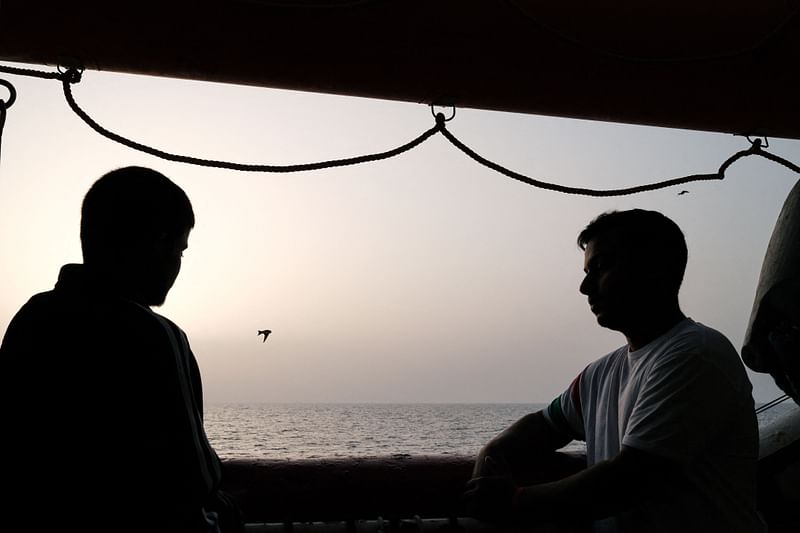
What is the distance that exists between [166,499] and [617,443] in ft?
4.20

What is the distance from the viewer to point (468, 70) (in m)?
2.20

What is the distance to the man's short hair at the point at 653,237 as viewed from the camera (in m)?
2.06

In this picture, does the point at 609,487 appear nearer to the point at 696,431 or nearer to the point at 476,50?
the point at 696,431

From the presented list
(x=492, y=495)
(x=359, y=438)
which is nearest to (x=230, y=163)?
(x=492, y=495)

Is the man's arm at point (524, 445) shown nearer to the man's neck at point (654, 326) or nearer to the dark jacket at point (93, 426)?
the man's neck at point (654, 326)

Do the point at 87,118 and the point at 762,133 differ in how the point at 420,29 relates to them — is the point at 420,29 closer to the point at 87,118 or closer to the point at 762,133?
the point at 87,118

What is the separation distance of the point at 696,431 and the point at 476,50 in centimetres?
130

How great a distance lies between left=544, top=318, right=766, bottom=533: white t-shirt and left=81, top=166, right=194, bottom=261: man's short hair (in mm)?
1221

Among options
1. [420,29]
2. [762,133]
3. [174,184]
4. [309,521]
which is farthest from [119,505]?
[762,133]

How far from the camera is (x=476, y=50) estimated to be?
2180mm

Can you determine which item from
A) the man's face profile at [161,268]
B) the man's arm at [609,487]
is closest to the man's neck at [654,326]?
the man's arm at [609,487]

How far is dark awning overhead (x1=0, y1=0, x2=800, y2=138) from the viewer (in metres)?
1.98

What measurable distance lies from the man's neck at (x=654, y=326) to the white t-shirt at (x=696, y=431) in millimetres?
114

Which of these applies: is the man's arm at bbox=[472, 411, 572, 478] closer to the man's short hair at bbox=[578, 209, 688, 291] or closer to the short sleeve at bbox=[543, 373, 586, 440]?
the short sleeve at bbox=[543, 373, 586, 440]
